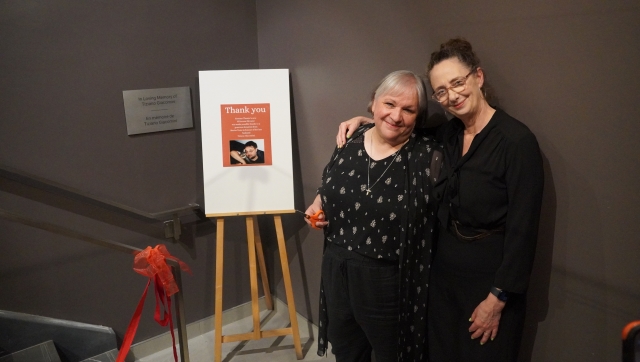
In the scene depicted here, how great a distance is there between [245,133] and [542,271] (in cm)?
161

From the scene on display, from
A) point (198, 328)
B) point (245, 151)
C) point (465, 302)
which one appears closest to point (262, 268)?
point (198, 328)

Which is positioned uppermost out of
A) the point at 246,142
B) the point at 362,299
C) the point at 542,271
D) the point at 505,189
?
the point at 246,142

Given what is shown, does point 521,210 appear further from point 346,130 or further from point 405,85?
point 346,130

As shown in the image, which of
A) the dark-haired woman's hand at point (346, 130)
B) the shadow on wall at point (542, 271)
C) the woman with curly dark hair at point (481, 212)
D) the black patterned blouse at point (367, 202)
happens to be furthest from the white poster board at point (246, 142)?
the shadow on wall at point (542, 271)

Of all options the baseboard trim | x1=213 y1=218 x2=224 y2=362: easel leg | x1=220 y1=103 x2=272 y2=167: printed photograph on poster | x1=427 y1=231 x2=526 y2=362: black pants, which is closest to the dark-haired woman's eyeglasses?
x1=427 y1=231 x2=526 y2=362: black pants

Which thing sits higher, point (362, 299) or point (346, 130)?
point (346, 130)

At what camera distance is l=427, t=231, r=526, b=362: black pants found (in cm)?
158

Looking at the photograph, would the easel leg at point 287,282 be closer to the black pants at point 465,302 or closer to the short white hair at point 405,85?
the black pants at point 465,302

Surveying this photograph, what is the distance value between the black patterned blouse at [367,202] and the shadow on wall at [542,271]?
49 centimetres

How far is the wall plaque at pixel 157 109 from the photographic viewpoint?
8.27 feet

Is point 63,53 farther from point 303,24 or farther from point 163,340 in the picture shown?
point 163,340

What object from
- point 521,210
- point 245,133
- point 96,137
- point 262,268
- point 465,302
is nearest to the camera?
point 521,210

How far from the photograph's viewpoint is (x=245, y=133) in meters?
2.58

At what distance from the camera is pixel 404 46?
6.68 ft
